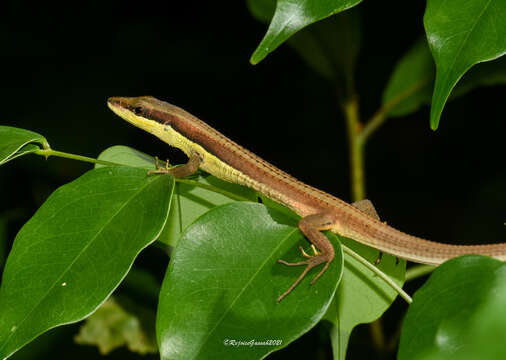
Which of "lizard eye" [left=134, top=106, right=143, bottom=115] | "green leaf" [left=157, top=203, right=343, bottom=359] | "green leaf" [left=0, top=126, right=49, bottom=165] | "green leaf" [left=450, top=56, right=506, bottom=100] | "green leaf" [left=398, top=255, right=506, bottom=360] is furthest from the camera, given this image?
"green leaf" [left=450, top=56, right=506, bottom=100]

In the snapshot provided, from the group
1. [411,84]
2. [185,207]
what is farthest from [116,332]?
[411,84]

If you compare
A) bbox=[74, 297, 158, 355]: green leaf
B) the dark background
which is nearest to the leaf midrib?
bbox=[74, 297, 158, 355]: green leaf

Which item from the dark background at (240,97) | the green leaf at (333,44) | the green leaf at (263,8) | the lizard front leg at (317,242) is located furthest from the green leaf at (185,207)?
the dark background at (240,97)

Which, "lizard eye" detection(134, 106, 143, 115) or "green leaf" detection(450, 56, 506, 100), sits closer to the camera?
"lizard eye" detection(134, 106, 143, 115)

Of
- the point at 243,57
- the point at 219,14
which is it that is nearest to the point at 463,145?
the point at 243,57

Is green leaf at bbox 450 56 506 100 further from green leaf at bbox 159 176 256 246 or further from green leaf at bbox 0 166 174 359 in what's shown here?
green leaf at bbox 0 166 174 359

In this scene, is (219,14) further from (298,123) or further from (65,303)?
(65,303)

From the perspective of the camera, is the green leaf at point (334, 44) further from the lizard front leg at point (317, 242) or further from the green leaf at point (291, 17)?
the green leaf at point (291, 17)
